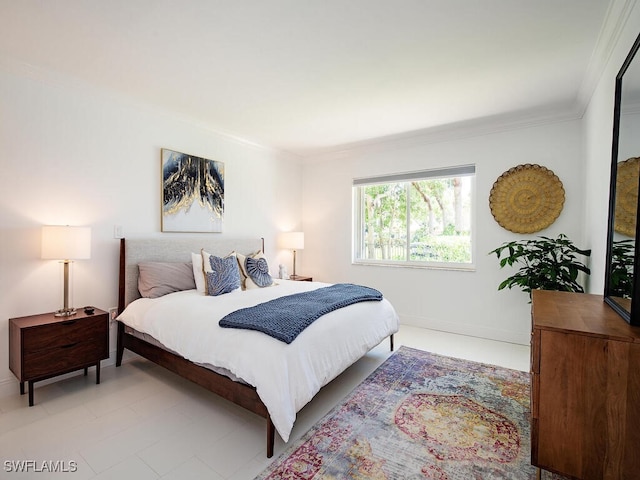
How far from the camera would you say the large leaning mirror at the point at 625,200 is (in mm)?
1459

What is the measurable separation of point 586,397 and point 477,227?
9.25 ft

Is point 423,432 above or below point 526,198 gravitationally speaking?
below

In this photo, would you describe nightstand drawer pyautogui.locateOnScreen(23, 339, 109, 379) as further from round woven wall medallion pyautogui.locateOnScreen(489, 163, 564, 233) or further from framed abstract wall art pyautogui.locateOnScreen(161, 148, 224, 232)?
round woven wall medallion pyautogui.locateOnScreen(489, 163, 564, 233)

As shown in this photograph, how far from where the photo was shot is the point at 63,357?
7.98 feet

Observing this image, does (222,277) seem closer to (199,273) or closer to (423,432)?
(199,273)

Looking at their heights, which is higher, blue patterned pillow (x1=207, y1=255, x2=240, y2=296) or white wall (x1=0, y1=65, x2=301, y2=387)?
white wall (x1=0, y1=65, x2=301, y2=387)

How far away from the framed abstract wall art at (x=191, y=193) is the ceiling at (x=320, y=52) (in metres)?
0.55

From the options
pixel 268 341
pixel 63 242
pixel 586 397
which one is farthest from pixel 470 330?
pixel 63 242

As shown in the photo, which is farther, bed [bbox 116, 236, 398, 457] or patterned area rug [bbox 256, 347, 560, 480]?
bed [bbox 116, 236, 398, 457]

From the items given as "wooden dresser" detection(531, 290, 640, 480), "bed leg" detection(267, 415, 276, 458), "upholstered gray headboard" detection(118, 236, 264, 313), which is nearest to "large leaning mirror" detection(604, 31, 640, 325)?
"wooden dresser" detection(531, 290, 640, 480)

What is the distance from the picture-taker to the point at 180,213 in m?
3.59

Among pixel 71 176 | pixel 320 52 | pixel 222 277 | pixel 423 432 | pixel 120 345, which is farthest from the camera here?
pixel 222 277

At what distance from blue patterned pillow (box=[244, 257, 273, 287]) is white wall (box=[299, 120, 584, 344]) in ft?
5.21

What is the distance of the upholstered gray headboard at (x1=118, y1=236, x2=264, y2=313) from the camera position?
120 inches
